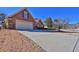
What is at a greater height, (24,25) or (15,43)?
(24,25)

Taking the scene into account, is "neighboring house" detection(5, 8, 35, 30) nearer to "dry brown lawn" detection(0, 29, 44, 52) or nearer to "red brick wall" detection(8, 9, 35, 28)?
"red brick wall" detection(8, 9, 35, 28)

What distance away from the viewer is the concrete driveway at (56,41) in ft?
24.5

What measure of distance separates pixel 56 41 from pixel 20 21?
60 cm

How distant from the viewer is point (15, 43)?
7.46 m

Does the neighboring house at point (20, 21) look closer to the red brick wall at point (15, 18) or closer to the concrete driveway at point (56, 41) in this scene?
the red brick wall at point (15, 18)

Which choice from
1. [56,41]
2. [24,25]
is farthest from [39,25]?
[56,41]

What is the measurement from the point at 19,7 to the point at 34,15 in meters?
0.25

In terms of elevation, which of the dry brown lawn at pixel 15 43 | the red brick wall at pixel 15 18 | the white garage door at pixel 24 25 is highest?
the red brick wall at pixel 15 18

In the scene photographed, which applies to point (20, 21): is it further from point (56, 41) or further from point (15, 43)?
point (56, 41)

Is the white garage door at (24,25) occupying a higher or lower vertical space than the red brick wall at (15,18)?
lower

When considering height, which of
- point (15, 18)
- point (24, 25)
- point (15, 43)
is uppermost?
point (15, 18)

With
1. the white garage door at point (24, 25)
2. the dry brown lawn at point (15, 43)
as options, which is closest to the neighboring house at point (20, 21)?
the white garage door at point (24, 25)

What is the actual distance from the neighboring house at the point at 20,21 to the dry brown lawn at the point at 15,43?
10 cm
